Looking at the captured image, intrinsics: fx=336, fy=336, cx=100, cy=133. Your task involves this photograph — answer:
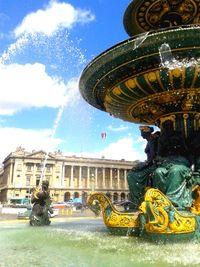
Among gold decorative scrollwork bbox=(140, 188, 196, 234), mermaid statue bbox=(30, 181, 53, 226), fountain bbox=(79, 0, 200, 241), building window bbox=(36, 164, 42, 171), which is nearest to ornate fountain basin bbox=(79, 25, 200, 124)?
fountain bbox=(79, 0, 200, 241)

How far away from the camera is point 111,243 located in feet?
15.5

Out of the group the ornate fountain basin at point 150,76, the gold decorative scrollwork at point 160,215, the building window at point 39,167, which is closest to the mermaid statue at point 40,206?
the ornate fountain basin at point 150,76

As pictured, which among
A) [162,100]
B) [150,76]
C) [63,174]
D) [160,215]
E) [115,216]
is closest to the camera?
[160,215]

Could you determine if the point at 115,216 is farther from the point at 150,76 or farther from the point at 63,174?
the point at 63,174

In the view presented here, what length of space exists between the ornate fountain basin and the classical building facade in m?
93.1

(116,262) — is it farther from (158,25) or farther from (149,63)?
(158,25)

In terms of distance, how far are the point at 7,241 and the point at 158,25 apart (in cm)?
544

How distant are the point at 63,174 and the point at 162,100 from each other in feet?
328

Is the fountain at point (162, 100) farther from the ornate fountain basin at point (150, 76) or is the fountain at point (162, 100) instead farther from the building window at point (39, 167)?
the building window at point (39, 167)

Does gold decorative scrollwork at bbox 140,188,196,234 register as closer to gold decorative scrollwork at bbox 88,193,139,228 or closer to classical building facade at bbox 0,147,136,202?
gold decorative scrollwork at bbox 88,193,139,228

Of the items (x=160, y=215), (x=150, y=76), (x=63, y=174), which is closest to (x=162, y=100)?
(x=150, y=76)

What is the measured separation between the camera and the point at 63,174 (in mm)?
104688

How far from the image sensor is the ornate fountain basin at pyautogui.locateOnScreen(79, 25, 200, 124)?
209 inches

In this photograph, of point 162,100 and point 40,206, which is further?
point 40,206
